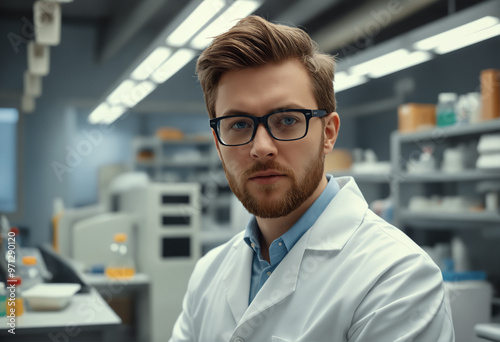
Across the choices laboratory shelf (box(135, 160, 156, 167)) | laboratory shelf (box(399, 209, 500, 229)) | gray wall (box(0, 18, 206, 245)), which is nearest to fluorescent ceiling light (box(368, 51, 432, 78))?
laboratory shelf (box(399, 209, 500, 229))

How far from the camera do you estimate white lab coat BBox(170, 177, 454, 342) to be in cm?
87

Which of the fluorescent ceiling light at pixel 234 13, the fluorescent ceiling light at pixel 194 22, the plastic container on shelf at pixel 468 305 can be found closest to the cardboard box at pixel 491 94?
the plastic container on shelf at pixel 468 305

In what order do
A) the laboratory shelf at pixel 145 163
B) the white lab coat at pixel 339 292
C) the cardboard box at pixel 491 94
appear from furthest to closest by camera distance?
the laboratory shelf at pixel 145 163
the cardboard box at pixel 491 94
the white lab coat at pixel 339 292

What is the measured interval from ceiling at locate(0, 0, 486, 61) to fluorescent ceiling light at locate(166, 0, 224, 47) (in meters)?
0.64

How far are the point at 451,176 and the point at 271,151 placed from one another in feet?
8.97

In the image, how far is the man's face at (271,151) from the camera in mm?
1032

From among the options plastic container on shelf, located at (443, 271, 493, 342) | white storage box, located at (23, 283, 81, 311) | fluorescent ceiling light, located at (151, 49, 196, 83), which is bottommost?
plastic container on shelf, located at (443, 271, 493, 342)

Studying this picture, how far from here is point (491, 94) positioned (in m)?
3.03

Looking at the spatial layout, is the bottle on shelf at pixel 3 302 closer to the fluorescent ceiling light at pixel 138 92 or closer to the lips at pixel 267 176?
the lips at pixel 267 176

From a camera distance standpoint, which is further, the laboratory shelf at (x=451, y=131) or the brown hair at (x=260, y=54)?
the laboratory shelf at (x=451, y=131)

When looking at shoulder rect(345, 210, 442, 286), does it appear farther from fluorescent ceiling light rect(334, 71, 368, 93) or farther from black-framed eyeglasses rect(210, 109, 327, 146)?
fluorescent ceiling light rect(334, 71, 368, 93)

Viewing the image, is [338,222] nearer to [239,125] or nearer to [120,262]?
[239,125]

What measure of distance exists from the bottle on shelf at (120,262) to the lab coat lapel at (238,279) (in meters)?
2.80

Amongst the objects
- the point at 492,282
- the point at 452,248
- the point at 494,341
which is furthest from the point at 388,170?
the point at 494,341
